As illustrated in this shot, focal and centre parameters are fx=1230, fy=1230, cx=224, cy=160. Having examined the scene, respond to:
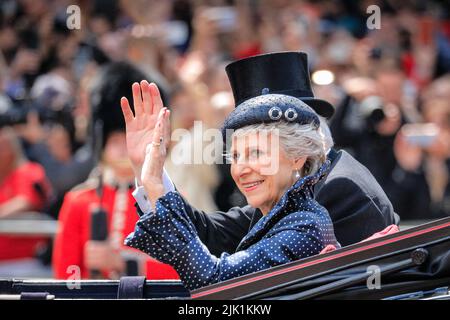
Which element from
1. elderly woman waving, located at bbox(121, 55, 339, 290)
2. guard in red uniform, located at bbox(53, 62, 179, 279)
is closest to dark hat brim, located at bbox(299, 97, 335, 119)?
elderly woman waving, located at bbox(121, 55, 339, 290)

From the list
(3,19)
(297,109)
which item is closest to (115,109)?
(297,109)

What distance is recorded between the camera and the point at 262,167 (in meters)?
3.94

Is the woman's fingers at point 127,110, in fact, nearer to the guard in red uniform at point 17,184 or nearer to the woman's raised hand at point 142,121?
the woman's raised hand at point 142,121

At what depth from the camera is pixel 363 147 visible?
826cm

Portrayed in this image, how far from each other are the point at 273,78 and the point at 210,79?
3797 mm

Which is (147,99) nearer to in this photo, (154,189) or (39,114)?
(154,189)

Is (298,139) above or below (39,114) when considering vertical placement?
below

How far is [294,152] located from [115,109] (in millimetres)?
2975

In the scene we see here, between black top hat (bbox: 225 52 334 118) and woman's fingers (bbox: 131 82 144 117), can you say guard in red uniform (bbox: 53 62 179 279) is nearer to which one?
black top hat (bbox: 225 52 334 118)

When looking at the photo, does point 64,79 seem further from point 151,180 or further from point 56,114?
point 151,180

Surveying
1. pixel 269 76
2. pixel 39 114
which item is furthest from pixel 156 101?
pixel 39 114

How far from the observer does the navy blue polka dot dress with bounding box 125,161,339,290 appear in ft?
12.2

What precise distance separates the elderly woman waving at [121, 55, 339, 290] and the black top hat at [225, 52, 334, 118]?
2.76 feet
